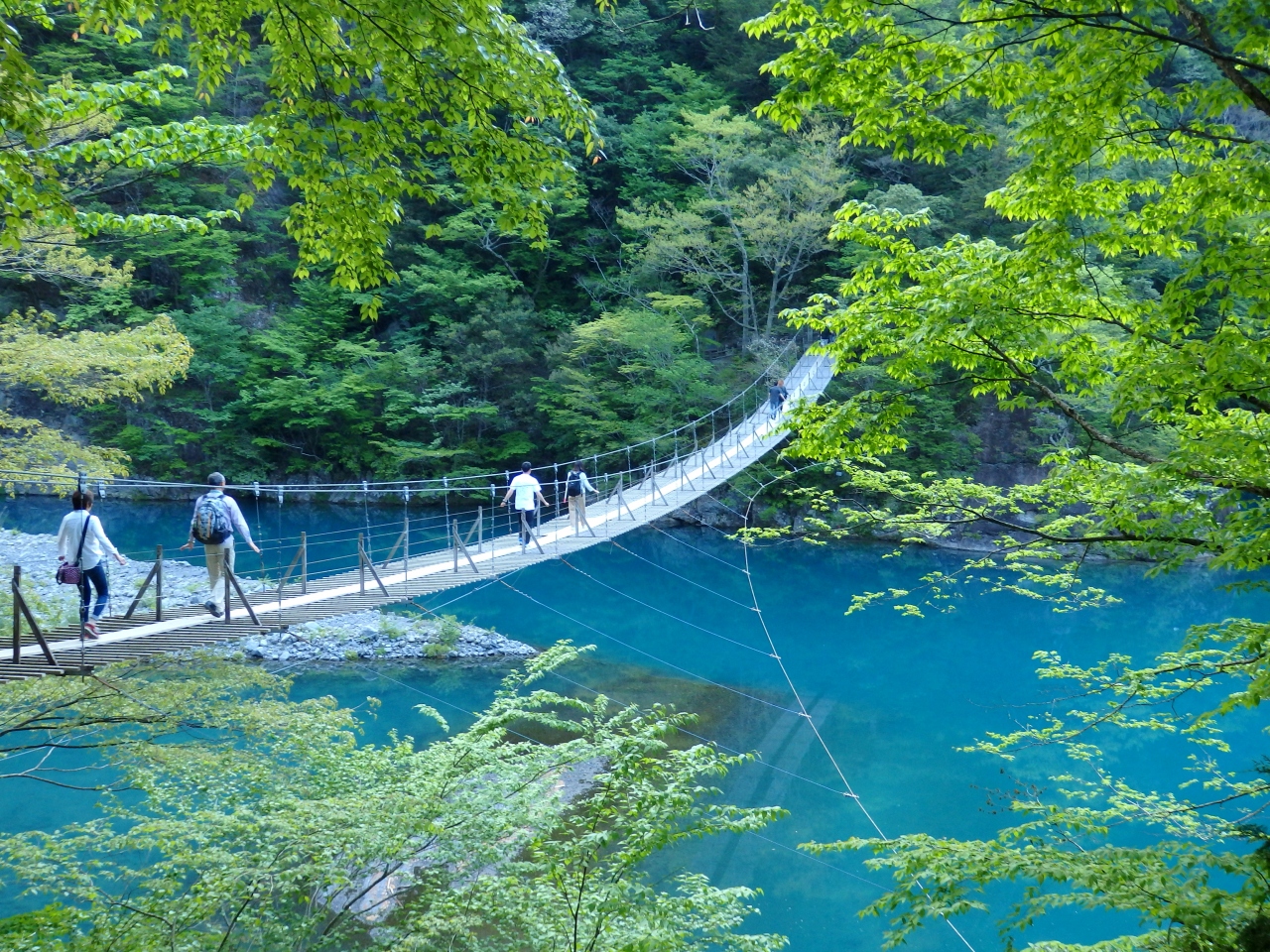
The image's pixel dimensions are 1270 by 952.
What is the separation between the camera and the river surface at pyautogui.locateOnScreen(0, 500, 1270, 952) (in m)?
4.96

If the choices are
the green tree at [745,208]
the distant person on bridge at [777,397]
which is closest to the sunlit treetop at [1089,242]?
the distant person on bridge at [777,397]

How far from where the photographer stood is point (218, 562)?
12.4ft

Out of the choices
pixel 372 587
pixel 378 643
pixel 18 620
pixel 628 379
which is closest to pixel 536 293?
pixel 628 379

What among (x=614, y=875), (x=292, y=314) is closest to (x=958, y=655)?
(x=614, y=875)

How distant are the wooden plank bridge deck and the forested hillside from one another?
430cm

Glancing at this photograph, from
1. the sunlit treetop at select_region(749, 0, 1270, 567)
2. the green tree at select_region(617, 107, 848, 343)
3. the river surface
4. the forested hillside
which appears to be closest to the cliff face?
the forested hillside

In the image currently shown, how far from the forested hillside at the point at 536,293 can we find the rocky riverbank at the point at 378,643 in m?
5.21

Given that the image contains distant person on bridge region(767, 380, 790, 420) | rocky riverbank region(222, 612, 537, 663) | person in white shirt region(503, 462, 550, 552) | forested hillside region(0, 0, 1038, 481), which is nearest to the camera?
person in white shirt region(503, 462, 550, 552)

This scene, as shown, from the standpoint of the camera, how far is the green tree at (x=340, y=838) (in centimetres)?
271

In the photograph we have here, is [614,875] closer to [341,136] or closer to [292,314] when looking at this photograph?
[341,136]

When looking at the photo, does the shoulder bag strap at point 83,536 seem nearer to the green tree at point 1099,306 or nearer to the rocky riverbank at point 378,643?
the green tree at point 1099,306

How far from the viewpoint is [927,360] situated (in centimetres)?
308

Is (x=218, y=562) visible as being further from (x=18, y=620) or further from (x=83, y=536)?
(x=18, y=620)

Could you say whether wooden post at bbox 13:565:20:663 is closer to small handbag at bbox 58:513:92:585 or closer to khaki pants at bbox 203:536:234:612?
small handbag at bbox 58:513:92:585
